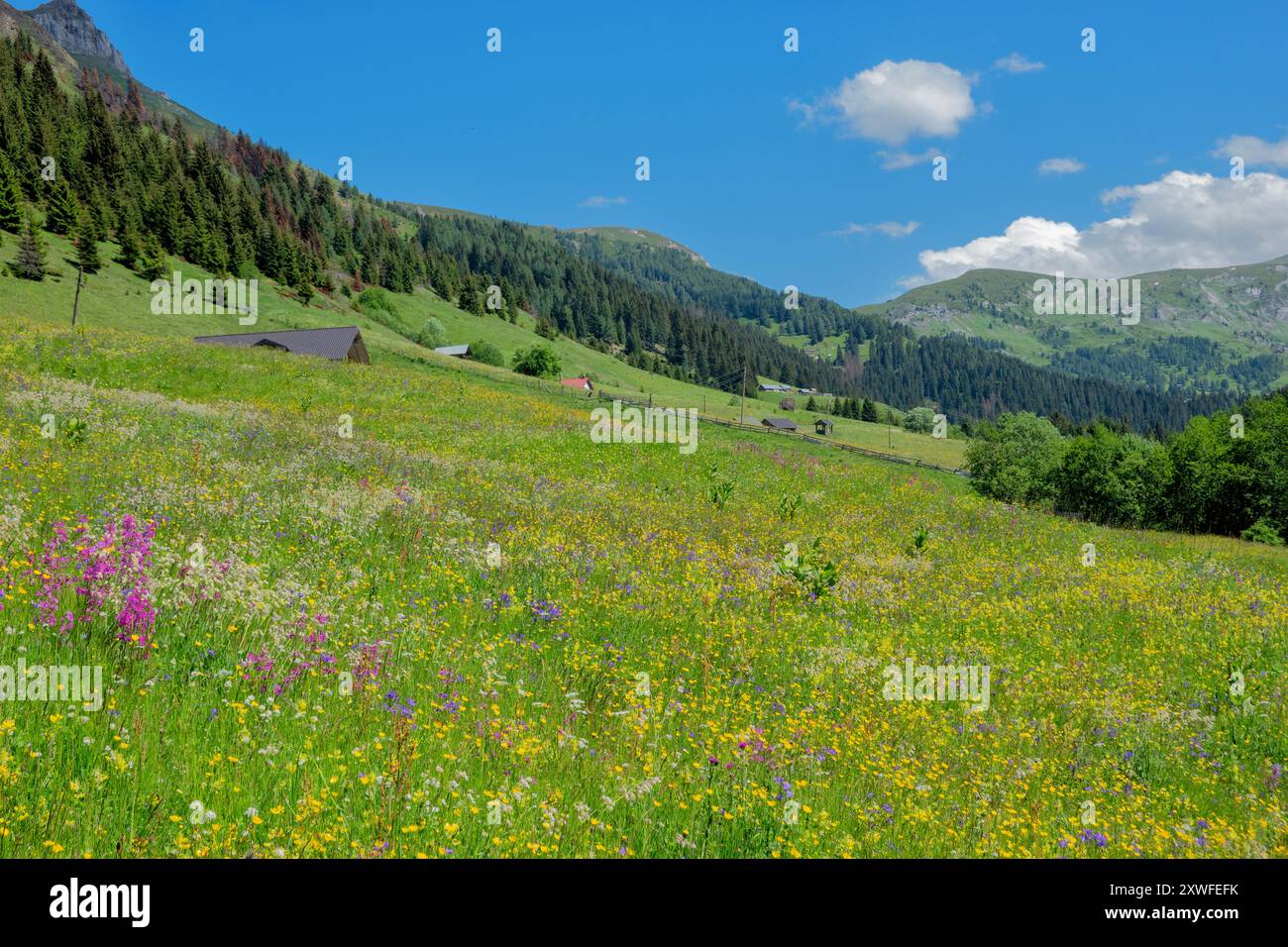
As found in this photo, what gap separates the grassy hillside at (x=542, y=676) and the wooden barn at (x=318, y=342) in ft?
138

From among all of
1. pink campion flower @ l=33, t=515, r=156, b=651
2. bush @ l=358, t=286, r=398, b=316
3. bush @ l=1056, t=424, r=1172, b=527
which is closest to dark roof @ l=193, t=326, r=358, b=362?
pink campion flower @ l=33, t=515, r=156, b=651

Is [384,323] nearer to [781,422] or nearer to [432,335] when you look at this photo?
[432,335]

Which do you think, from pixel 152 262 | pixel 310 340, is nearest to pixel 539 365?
pixel 152 262

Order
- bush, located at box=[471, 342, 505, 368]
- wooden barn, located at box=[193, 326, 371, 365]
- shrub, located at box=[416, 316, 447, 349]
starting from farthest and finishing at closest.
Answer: shrub, located at box=[416, 316, 447, 349] → bush, located at box=[471, 342, 505, 368] → wooden barn, located at box=[193, 326, 371, 365]

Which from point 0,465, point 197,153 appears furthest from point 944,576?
point 197,153

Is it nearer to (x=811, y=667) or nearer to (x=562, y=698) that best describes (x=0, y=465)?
(x=562, y=698)

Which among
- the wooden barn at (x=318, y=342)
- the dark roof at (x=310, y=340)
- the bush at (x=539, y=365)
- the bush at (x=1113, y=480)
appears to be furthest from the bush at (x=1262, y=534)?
the bush at (x=539, y=365)

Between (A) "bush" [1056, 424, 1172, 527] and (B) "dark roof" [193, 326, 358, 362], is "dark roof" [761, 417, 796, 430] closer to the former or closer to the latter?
(A) "bush" [1056, 424, 1172, 527]

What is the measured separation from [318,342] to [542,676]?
60.5 m

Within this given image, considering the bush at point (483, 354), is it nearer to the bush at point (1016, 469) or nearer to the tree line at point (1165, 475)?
the bush at point (1016, 469)

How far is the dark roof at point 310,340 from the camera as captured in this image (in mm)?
57719

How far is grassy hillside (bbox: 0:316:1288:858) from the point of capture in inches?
164

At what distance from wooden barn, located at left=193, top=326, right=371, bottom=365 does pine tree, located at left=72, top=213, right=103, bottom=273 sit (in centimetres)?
2165
